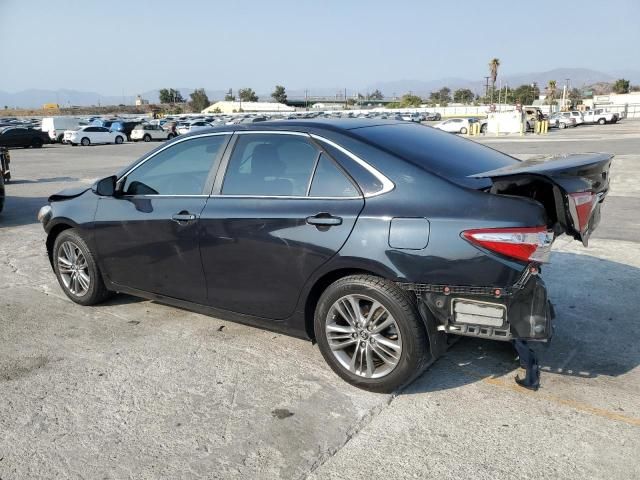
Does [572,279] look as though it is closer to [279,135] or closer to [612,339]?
[612,339]

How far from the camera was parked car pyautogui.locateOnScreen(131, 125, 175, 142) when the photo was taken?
42812 mm

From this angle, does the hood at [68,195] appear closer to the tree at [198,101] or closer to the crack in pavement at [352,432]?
the crack in pavement at [352,432]

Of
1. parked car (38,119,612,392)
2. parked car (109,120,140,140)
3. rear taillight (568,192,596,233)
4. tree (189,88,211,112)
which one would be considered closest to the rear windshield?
parked car (38,119,612,392)

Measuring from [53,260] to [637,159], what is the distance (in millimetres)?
18398

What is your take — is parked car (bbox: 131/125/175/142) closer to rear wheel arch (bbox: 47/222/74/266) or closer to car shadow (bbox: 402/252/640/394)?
rear wheel arch (bbox: 47/222/74/266)

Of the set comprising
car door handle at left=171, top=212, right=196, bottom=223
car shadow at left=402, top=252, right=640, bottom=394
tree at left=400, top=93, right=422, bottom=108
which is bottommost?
tree at left=400, top=93, right=422, bottom=108

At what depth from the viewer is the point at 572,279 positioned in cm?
583

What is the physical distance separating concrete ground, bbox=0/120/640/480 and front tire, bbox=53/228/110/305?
0.15m

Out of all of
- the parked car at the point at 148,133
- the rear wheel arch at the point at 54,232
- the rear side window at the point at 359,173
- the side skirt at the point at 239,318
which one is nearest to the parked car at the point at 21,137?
the parked car at the point at 148,133

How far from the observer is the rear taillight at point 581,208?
3246mm

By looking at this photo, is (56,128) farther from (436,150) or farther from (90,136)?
(436,150)

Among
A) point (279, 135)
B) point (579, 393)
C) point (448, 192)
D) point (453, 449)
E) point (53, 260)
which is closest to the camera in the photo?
point (453, 449)

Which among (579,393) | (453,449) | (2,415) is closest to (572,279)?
(579,393)

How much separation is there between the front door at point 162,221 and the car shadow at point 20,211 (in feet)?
18.8
